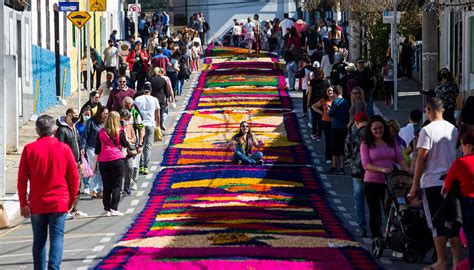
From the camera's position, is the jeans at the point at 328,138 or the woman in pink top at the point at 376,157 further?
the jeans at the point at 328,138

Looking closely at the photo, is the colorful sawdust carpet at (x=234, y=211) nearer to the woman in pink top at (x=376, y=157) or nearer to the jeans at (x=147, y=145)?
the jeans at (x=147, y=145)

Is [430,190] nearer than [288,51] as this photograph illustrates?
Yes

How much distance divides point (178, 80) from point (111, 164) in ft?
64.8

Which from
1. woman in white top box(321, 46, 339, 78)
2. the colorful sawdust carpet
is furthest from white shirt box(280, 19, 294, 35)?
the colorful sawdust carpet

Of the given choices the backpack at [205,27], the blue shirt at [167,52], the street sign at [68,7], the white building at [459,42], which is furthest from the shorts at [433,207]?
the backpack at [205,27]

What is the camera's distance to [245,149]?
88.7 ft

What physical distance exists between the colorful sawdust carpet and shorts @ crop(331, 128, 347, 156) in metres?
0.62

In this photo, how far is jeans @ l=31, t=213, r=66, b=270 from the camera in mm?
13945

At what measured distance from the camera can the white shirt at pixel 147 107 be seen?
2634 centimetres

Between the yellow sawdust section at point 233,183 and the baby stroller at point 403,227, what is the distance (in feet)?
23.1

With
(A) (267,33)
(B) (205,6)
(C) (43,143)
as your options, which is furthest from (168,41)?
(C) (43,143)

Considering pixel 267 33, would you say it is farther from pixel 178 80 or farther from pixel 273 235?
pixel 273 235

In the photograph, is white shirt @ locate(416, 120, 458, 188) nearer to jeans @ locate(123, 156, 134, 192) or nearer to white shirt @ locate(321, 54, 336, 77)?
jeans @ locate(123, 156, 134, 192)

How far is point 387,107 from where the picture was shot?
121 feet
